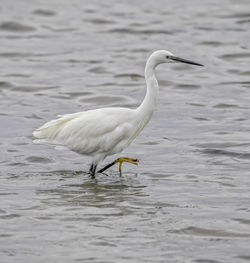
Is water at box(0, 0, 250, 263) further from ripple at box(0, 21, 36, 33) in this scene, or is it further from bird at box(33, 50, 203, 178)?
bird at box(33, 50, 203, 178)

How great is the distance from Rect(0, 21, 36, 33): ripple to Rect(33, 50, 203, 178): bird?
11.2m

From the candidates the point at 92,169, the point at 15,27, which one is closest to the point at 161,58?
the point at 92,169

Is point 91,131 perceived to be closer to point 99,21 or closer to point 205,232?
point 205,232

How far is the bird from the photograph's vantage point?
35.6 ft

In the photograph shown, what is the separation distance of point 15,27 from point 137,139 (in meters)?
9.87

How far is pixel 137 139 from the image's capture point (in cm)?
1305

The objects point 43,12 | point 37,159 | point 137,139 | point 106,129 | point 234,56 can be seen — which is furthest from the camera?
point 43,12

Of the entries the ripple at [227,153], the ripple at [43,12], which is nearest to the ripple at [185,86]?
the ripple at [227,153]

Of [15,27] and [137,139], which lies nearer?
[137,139]

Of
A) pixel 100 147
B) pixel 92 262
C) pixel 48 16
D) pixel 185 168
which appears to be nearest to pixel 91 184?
pixel 100 147

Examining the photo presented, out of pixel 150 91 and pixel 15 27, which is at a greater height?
pixel 150 91

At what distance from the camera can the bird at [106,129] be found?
1084cm

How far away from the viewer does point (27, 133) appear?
1324 cm

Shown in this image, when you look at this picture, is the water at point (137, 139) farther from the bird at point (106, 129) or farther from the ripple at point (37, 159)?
the bird at point (106, 129)
